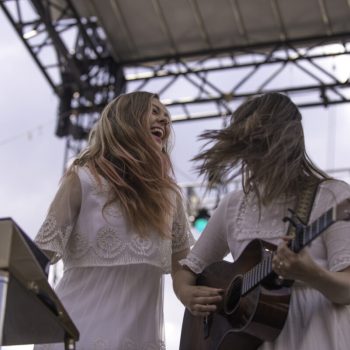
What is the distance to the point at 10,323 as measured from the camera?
2.49 meters

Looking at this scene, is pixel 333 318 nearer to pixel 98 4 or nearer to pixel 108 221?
pixel 108 221

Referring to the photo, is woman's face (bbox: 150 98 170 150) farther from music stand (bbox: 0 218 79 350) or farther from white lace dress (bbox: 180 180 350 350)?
music stand (bbox: 0 218 79 350)

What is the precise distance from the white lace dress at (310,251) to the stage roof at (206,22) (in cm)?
648

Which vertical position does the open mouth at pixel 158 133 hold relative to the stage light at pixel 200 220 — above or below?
above

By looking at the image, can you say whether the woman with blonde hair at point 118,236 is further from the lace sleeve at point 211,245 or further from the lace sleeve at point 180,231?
the lace sleeve at point 211,245

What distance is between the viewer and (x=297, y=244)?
2469 millimetres

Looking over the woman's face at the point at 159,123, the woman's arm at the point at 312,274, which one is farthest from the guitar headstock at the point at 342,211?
the woman's face at the point at 159,123

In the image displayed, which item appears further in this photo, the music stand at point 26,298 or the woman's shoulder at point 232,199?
the woman's shoulder at point 232,199

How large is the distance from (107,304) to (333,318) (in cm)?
89

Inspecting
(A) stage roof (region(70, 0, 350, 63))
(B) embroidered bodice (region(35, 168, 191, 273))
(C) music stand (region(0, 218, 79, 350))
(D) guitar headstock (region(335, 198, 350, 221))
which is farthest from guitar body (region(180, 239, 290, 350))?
(A) stage roof (region(70, 0, 350, 63))

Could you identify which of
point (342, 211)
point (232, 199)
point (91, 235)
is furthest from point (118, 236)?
point (342, 211)

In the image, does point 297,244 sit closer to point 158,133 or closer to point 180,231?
point 180,231

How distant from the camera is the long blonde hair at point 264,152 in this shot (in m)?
2.96

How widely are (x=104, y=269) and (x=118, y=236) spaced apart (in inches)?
5.2
